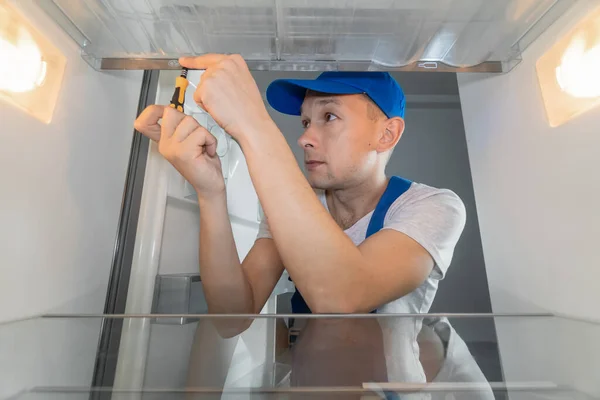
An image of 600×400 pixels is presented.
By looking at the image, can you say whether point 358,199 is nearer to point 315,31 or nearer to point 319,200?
point 319,200

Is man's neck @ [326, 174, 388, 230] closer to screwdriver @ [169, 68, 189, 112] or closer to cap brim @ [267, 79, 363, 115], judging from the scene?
cap brim @ [267, 79, 363, 115]

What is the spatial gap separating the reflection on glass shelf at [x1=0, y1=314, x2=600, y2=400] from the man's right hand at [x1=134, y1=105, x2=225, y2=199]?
0.31 m

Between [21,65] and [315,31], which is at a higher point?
[315,31]

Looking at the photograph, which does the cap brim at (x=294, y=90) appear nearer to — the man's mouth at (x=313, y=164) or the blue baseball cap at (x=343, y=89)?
the blue baseball cap at (x=343, y=89)

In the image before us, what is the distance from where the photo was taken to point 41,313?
1.85 feet

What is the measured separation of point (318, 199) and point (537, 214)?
1.38 feet

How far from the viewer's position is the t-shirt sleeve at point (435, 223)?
2.39ft

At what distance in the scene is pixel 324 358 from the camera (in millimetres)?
554

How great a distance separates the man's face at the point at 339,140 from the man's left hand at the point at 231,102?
330 mm

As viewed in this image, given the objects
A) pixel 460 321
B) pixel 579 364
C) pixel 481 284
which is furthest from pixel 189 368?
pixel 481 284

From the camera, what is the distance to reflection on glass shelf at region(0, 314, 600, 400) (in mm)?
483

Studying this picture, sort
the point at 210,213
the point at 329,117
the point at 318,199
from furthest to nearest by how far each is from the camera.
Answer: the point at 329,117 < the point at 210,213 < the point at 318,199

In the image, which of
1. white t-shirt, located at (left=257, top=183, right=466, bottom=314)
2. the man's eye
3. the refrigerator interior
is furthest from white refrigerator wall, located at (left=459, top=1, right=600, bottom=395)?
the man's eye

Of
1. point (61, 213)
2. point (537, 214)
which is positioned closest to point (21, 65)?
point (61, 213)
